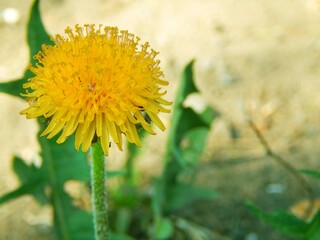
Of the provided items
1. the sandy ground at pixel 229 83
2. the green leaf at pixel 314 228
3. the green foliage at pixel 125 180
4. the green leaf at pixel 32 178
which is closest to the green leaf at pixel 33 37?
the green foliage at pixel 125 180

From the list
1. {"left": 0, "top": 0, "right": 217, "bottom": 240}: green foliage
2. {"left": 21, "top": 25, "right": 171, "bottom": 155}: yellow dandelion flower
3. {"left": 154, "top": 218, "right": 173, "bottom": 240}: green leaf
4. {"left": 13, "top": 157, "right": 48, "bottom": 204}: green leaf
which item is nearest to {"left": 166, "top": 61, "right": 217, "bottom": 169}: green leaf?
{"left": 0, "top": 0, "right": 217, "bottom": 240}: green foliage

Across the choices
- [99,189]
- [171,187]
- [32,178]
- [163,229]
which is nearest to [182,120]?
[171,187]

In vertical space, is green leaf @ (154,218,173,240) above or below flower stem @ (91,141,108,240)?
below

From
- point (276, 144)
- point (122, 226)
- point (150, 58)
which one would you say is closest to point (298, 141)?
point (276, 144)

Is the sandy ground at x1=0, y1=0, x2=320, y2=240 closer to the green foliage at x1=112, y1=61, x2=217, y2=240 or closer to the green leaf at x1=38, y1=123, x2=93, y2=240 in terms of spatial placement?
the green foliage at x1=112, y1=61, x2=217, y2=240

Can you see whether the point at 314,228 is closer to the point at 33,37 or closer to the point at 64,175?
the point at 64,175

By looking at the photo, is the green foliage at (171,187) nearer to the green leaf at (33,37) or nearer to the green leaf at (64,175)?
the green leaf at (64,175)

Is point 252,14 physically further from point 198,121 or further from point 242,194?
point 198,121

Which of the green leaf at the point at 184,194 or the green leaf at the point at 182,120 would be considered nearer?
the green leaf at the point at 182,120
